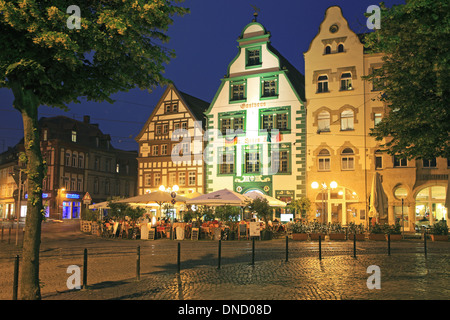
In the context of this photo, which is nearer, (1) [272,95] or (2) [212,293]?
(2) [212,293]

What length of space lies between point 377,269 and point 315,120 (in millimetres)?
25870

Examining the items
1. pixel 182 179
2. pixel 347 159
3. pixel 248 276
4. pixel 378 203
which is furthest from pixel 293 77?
pixel 248 276

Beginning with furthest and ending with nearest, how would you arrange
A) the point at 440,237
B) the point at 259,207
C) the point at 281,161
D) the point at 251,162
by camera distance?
the point at 251,162 → the point at 281,161 → the point at 259,207 → the point at 440,237

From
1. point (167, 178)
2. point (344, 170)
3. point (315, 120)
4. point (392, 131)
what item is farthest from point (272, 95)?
point (392, 131)

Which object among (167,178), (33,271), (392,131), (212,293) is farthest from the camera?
(167,178)

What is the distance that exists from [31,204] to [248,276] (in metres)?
6.17

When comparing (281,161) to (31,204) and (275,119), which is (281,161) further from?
(31,204)

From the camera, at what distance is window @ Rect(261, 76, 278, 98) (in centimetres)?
4069

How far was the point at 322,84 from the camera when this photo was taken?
128 ft

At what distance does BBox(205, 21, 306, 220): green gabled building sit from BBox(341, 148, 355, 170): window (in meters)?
3.17

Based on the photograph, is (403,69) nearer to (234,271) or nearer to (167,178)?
(234,271)

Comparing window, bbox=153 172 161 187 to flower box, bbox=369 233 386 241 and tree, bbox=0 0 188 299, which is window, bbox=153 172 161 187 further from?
tree, bbox=0 0 188 299

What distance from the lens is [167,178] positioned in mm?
46469

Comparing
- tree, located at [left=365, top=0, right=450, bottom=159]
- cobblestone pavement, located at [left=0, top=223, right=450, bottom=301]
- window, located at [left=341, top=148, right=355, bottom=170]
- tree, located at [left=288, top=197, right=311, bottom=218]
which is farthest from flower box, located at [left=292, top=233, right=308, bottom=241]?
window, located at [left=341, top=148, right=355, bottom=170]
